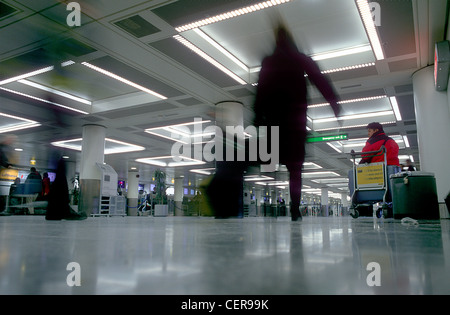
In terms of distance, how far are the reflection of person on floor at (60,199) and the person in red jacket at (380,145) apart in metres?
5.34

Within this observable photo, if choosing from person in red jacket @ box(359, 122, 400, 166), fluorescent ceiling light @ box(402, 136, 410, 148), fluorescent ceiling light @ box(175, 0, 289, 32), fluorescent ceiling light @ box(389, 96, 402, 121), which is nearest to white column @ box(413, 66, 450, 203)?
person in red jacket @ box(359, 122, 400, 166)

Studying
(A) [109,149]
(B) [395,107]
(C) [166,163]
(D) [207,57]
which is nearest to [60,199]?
(D) [207,57]

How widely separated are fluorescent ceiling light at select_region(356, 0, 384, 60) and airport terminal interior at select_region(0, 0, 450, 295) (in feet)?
0.10

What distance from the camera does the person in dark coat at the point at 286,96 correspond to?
3.66 m

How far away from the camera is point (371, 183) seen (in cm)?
608

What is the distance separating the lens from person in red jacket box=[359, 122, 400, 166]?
6180 mm

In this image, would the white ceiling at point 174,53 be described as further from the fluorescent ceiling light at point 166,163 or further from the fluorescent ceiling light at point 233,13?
the fluorescent ceiling light at point 166,163

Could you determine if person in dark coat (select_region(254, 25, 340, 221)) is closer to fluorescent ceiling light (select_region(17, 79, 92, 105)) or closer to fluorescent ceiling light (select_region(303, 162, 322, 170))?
fluorescent ceiling light (select_region(17, 79, 92, 105))

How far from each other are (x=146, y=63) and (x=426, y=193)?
252 inches

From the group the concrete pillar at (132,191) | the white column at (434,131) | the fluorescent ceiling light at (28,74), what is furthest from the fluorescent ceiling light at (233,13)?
the concrete pillar at (132,191)
